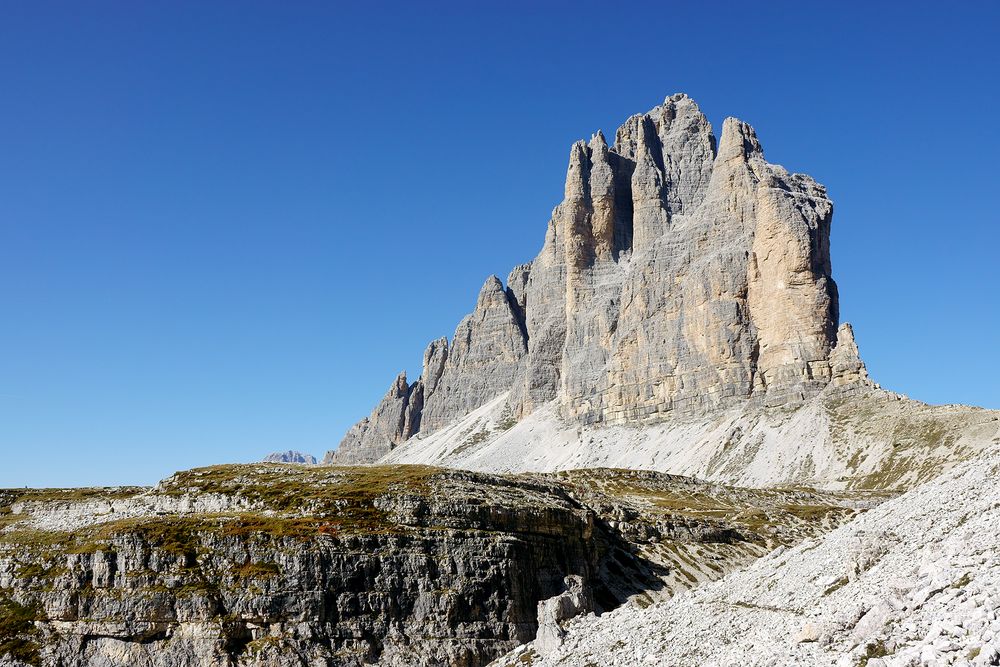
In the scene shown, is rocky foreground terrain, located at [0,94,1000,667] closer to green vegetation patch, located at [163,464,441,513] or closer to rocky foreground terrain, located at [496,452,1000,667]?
rocky foreground terrain, located at [496,452,1000,667]

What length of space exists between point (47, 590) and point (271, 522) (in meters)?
14.6

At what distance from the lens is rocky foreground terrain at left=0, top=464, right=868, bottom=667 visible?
177ft

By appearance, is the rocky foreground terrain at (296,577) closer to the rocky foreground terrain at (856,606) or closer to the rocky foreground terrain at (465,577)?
the rocky foreground terrain at (465,577)

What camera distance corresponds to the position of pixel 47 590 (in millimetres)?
55531

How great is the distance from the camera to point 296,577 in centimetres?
5669

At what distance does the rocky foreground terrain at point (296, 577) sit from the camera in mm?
54000

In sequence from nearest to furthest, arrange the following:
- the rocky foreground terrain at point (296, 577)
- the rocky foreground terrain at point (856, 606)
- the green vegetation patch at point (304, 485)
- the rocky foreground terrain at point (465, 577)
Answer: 1. the rocky foreground terrain at point (856, 606)
2. the rocky foreground terrain at point (465, 577)
3. the rocky foreground terrain at point (296, 577)
4. the green vegetation patch at point (304, 485)

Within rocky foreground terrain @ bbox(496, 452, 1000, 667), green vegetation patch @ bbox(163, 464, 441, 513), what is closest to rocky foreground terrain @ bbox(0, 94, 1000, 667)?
rocky foreground terrain @ bbox(496, 452, 1000, 667)

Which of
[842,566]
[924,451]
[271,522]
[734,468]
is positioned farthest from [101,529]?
[734,468]

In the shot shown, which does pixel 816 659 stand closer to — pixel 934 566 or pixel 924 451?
pixel 934 566

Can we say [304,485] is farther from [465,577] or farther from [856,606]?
[856,606]

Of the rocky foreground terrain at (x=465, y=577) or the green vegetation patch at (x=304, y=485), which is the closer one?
the rocky foreground terrain at (x=465, y=577)

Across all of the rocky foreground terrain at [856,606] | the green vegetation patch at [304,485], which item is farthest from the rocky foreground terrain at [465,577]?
the green vegetation patch at [304,485]

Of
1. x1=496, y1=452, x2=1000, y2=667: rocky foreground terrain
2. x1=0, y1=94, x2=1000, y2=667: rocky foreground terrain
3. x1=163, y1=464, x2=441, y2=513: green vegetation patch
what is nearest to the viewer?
x1=496, y1=452, x2=1000, y2=667: rocky foreground terrain
